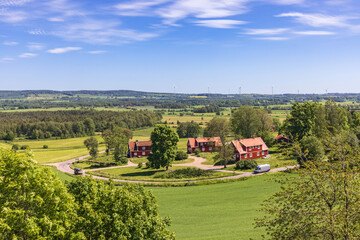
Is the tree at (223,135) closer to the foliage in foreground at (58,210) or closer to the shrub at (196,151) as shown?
the shrub at (196,151)

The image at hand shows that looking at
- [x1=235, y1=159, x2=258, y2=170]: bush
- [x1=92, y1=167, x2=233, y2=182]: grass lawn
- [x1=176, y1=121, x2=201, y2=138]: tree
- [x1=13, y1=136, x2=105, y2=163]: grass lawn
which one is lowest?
[x1=13, y1=136, x2=105, y2=163]: grass lawn

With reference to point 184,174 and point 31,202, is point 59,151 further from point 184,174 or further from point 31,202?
point 31,202

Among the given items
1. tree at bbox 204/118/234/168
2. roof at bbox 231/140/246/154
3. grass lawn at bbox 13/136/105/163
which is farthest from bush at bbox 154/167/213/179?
grass lawn at bbox 13/136/105/163

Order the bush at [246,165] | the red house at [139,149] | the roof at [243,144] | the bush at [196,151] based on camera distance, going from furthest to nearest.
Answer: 1. the red house at [139,149]
2. the bush at [196,151]
3. the roof at [243,144]
4. the bush at [246,165]

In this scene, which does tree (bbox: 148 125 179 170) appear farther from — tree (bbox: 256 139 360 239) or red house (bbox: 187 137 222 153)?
tree (bbox: 256 139 360 239)

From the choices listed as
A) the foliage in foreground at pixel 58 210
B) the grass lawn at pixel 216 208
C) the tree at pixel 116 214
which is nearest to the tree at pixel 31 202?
the foliage in foreground at pixel 58 210
